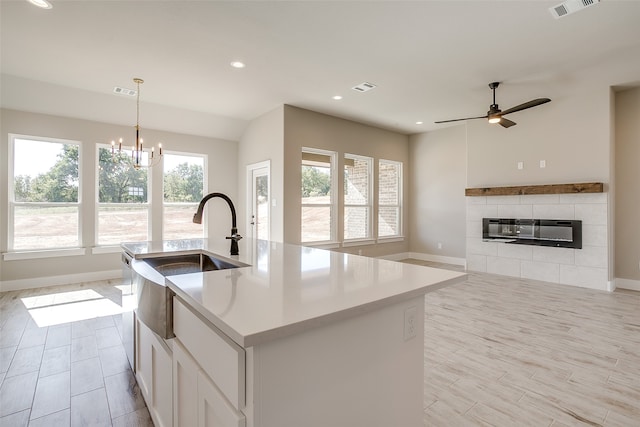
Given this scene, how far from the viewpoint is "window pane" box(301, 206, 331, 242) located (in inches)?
227

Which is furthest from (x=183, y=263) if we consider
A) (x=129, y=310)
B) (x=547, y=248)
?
(x=547, y=248)

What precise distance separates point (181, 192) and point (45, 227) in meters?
2.11

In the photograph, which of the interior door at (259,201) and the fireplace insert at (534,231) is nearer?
the fireplace insert at (534,231)

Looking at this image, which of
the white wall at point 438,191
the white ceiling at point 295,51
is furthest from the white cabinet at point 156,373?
the white wall at point 438,191

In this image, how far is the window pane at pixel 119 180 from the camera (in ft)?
17.6

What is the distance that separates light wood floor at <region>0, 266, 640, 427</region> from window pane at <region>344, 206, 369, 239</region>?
111 inches

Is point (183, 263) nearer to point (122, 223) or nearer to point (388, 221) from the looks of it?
point (122, 223)

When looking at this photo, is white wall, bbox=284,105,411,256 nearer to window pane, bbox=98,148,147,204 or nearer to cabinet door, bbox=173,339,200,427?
window pane, bbox=98,148,147,204

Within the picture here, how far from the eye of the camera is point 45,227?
4922 mm

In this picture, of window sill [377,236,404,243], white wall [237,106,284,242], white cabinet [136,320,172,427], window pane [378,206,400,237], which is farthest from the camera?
window pane [378,206,400,237]

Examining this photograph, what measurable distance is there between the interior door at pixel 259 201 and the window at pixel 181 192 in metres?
1.02

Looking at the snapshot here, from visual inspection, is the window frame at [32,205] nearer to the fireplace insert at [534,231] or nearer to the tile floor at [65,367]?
the tile floor at [65,367]

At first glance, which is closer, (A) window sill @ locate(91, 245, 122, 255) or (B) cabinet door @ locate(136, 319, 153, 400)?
(B) cabinet door @ locate(136, 319, 153, 400)

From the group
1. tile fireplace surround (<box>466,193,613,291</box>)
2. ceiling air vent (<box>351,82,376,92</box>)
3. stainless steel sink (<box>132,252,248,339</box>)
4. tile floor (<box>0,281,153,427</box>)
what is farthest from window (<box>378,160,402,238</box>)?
stainless steel sink (<box>132,252,248,339</box>)
